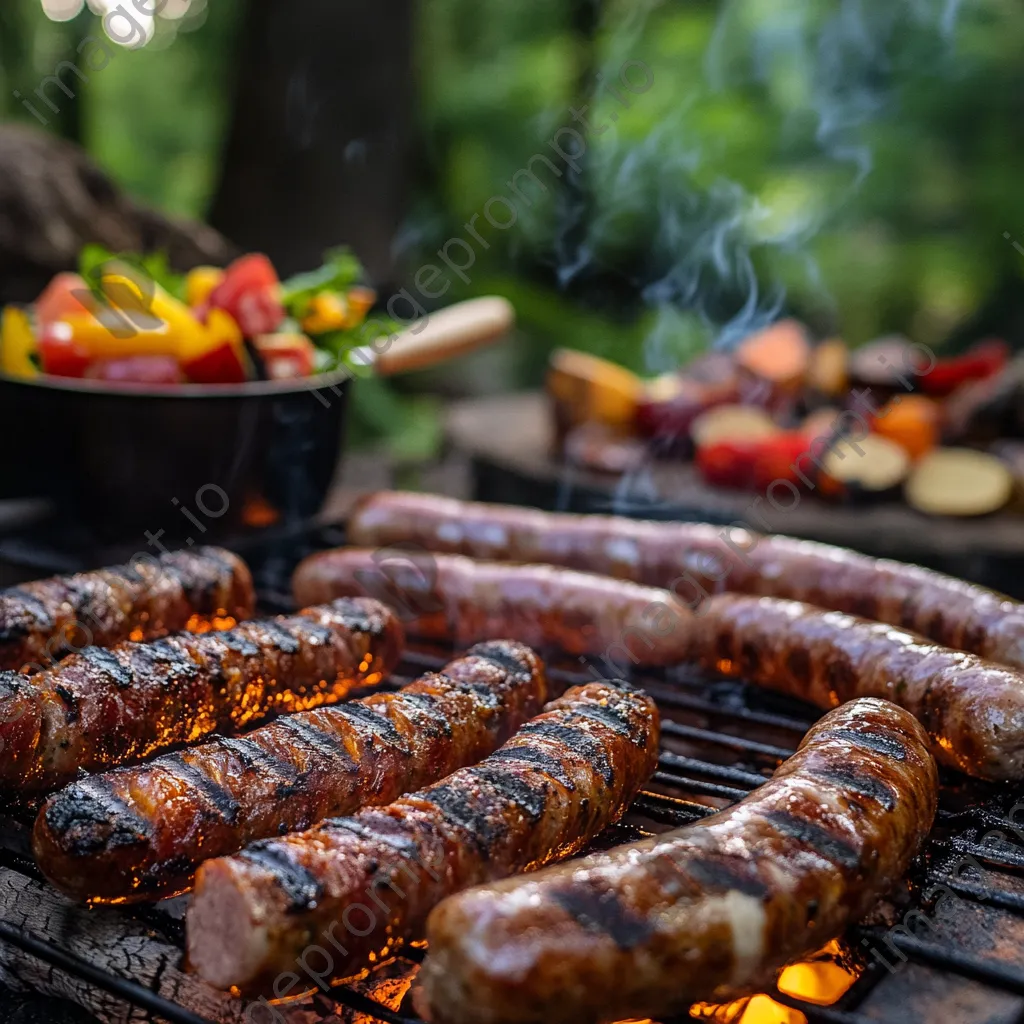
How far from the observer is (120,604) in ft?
10.1

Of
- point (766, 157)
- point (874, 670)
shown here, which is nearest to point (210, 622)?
point (874, 670)

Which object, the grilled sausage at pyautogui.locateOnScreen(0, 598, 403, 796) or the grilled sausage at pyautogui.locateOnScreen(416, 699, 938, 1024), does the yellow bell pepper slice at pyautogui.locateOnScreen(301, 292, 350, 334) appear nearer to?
the grilled sausage at pyautogui.locateOnScreen(0, 598, 403, 796)

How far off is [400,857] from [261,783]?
1.42 feet

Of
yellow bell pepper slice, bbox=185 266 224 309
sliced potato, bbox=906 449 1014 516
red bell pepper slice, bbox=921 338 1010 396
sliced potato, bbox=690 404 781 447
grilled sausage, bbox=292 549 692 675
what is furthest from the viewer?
red bell pepper slice, bbox=921 338 1010 396

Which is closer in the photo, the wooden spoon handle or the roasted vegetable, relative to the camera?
the wooden spoon handle

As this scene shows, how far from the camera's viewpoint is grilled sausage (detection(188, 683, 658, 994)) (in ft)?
5.80

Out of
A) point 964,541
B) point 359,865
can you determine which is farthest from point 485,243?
point 359,865

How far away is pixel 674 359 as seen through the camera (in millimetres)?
9531

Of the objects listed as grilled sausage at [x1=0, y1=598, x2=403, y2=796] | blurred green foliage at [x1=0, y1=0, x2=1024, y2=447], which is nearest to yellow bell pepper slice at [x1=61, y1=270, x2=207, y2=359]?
grilled sausage at [x1=0, y1=598, x2=403, y2=796]

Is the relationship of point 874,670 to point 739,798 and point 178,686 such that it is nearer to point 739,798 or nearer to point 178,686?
point 739,798

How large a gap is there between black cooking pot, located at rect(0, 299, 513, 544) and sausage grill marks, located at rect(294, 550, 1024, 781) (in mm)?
467

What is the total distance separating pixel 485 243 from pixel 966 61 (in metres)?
5.12

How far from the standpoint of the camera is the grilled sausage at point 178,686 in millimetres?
2369

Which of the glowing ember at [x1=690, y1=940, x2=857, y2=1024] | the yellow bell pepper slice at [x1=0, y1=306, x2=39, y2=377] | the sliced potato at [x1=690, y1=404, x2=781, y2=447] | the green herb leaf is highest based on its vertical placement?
the green herb leaf
